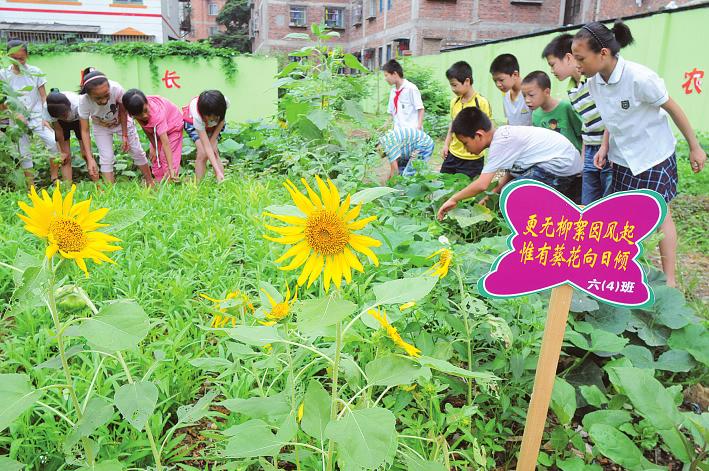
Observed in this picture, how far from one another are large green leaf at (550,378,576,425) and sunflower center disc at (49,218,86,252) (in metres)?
1.36

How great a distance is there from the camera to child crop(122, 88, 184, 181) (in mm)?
4672

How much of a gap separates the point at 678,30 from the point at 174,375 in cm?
957

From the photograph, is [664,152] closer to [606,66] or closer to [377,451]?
[606,66]

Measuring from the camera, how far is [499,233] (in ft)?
11.9

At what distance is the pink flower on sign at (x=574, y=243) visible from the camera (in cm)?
137

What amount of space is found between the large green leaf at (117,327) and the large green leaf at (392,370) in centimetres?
46

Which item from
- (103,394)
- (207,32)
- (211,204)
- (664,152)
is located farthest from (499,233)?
(207,32)

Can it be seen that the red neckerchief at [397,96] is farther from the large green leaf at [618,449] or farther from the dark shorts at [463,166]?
the large green leaf at [618,449]

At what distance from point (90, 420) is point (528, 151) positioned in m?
3.05

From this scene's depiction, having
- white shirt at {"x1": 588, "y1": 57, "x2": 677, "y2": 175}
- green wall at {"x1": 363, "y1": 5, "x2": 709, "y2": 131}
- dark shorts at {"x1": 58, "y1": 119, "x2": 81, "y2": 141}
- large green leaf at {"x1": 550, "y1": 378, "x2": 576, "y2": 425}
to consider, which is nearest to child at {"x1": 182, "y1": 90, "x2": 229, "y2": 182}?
dark shorts at {"x1": 58, "y1": 119, "x2": 81, "y2": 141}

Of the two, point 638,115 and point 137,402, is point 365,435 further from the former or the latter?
point 638,115

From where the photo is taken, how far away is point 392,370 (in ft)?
3.73

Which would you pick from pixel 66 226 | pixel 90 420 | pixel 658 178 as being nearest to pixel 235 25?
pixel 658 178

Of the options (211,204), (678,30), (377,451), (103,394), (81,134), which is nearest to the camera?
(377,451)
